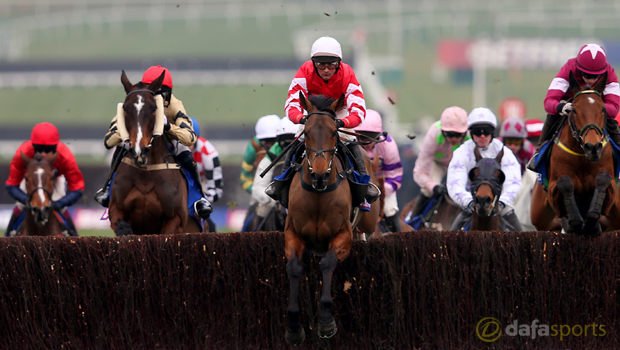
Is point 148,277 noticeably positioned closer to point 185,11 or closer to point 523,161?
point 523,161

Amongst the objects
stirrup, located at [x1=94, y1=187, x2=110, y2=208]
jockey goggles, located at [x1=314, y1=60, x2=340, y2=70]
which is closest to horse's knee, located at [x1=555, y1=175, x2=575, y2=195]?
jockey goggles, located at [x1=314, y1=60, x2=340, y2=70]

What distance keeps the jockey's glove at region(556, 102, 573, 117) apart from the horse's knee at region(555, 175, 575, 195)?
51 centimetres

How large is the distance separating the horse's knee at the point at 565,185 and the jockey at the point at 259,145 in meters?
4.00

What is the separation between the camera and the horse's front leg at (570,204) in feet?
19.7

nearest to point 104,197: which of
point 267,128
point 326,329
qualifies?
point 326,329

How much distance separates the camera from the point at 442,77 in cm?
4809

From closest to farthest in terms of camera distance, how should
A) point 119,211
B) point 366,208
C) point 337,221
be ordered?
point 337,221
point 366,208
point 119,211

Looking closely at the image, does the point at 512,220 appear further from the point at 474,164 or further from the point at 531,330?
the point at 531,330

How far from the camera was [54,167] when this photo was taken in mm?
8938

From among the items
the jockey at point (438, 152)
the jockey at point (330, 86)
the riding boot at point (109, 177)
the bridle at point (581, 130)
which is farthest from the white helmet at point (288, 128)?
the bridle at point (581, 130)

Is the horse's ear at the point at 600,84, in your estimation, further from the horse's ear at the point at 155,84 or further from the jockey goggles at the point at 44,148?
the jockey goggles at the point at 44,148

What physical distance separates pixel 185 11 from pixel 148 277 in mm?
51937

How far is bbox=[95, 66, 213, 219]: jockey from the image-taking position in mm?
6926

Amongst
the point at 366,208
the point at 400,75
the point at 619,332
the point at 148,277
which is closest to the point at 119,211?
the point at 148,277
